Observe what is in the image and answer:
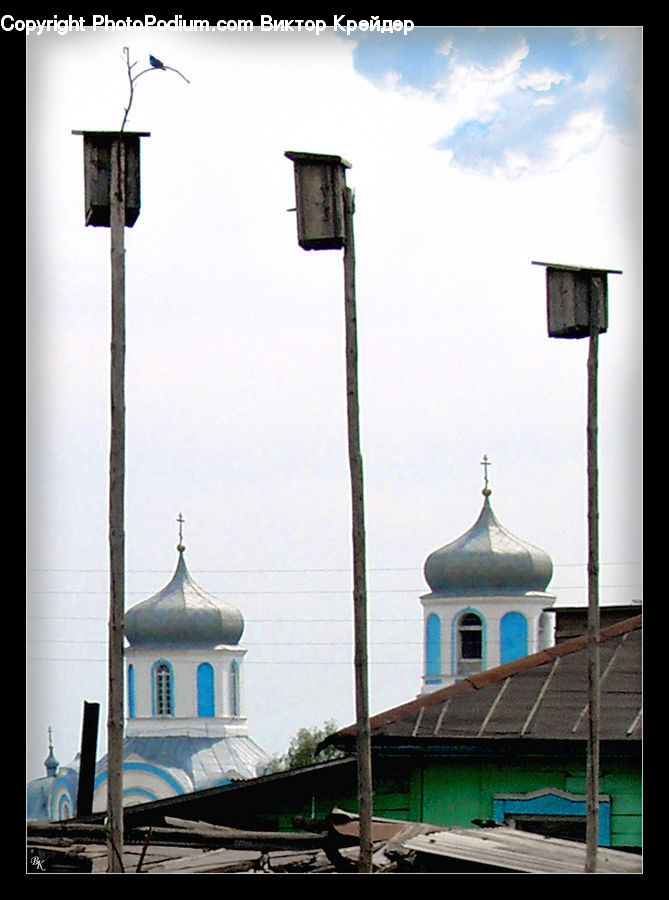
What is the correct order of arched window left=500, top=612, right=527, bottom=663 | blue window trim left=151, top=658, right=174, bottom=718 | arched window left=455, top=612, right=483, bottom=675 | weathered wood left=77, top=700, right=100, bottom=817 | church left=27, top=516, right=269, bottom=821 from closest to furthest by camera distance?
weathered wood left=77, top=700, right=100, bottom=817, arched window left=500, top=612, right=527, bottom=663, arched window left=455, top=612, right=483, bottom=675, church left=27, top=516, right=269, bottom=821, blue window trim left=151, top=658, right=174, bottom=718

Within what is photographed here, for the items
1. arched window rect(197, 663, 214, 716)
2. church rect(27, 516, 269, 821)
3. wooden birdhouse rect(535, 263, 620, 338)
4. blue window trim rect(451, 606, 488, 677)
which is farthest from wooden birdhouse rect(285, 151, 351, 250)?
arched window rect(197, 663, 214, 716)

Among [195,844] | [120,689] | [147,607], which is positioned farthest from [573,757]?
[147,607]

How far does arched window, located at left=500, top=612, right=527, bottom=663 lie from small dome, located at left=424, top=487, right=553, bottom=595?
26.2 inches

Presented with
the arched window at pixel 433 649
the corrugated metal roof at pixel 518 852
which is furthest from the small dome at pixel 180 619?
the corrugated metal roof at pixel 518 852

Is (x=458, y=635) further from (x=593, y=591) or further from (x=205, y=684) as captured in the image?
(x=593, y=591)

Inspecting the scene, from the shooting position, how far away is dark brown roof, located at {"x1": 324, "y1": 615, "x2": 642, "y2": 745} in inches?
457

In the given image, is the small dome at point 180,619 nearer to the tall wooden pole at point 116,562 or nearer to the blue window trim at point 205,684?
the blue window trim at point 205,684

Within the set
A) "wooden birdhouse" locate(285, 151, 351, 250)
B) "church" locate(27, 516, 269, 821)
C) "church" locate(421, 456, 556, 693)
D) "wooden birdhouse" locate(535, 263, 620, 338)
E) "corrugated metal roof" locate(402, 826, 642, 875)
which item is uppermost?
"wooden birdhouse" locate(285, 151, 351, 250)

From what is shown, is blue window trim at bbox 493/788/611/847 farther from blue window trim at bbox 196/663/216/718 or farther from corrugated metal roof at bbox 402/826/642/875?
blue window trim at bbox 196/663/216/718

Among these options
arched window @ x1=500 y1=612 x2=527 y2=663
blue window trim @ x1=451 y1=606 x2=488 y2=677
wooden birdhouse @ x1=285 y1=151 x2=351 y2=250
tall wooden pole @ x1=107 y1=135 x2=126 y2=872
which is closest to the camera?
tall wooden pole @ x1=107 y1=135 x2=126 y2=872

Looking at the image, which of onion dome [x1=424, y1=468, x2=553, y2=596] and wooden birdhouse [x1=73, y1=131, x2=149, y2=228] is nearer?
wooden birdhouse [x1=73, y1=131, x2=149, y2=228]

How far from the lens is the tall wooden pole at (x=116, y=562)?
799cm

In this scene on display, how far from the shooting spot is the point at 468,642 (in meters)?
45.9

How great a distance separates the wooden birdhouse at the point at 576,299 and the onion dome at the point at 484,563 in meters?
35.9
